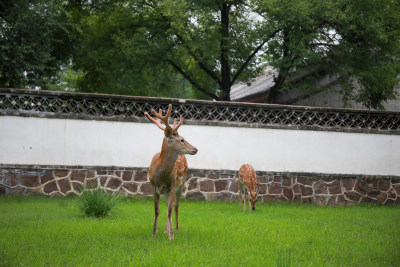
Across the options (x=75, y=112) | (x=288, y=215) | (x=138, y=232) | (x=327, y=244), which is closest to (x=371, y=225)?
(x=288, y=215)

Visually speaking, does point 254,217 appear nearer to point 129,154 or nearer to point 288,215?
point 288,215

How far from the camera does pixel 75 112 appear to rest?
12.3 m

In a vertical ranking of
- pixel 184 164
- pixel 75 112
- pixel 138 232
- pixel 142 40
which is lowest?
pixel 138 232

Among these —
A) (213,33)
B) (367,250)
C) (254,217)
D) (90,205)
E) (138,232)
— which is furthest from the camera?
(213,33)

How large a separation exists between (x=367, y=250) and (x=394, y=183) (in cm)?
806

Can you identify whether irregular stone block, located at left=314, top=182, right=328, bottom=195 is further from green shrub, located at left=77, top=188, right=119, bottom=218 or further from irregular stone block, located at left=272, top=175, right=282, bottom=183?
green shrub, located at left=77, top=188, right=119, bottom=218

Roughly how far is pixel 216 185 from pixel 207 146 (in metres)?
1.16

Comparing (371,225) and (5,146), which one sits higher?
(5,146)

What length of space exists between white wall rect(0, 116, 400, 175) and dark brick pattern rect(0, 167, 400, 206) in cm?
23

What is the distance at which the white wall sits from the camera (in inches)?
472

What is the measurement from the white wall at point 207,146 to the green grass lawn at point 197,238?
1.61m

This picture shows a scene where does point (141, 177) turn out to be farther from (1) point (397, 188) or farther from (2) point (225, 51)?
(1) point (397, 188)

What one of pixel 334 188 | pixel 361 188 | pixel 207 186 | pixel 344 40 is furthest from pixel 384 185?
pixel 344 40

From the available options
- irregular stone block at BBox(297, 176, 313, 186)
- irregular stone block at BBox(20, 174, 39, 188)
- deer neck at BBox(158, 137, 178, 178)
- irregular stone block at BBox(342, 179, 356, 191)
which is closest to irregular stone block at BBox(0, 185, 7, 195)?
irregular stone block at BBox(20, 174, 39, 188)
